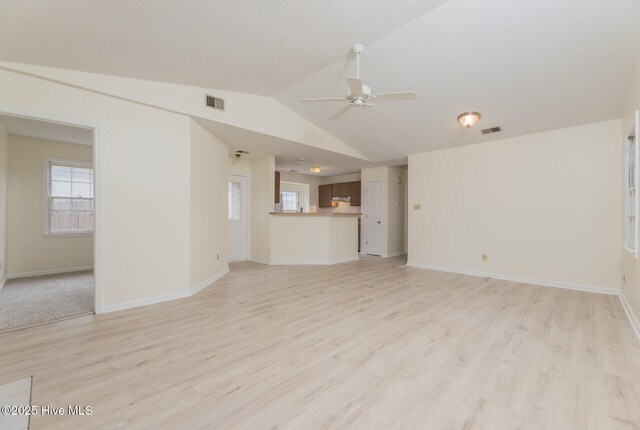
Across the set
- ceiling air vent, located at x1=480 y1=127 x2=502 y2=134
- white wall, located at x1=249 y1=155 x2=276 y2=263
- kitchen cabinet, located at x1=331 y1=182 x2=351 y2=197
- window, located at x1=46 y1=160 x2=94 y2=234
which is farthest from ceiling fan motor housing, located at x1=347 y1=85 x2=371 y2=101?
window, located at x1=46 y1=160 x2=94 y2=234

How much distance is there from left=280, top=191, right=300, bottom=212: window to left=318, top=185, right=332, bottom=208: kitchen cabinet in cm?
74

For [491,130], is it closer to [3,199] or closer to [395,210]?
[395,210]

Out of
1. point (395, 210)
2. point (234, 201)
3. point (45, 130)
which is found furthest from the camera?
point (395, 210)

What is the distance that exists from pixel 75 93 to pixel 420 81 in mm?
3935

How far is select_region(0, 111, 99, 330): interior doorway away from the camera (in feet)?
13.0

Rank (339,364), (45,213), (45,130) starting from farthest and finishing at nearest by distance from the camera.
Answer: (45,213) < (45,130) < (339,364)

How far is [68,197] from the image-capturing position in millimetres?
5121

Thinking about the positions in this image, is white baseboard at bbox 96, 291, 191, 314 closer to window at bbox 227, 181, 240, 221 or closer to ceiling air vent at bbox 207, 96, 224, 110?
ceiling air vent at bbox 207, 96, 224, 110

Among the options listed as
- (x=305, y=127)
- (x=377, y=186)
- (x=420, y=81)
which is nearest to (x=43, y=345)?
(x=305, y=127)

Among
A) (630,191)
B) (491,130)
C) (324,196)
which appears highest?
(491,130)

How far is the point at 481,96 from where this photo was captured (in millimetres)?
3521

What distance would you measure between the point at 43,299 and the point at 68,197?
2568mm

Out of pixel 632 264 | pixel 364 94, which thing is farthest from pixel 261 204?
pixel 632 264

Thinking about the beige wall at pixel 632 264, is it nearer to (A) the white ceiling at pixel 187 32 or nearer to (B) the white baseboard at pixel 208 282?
(A) the white ceiling at pixel 187 32
